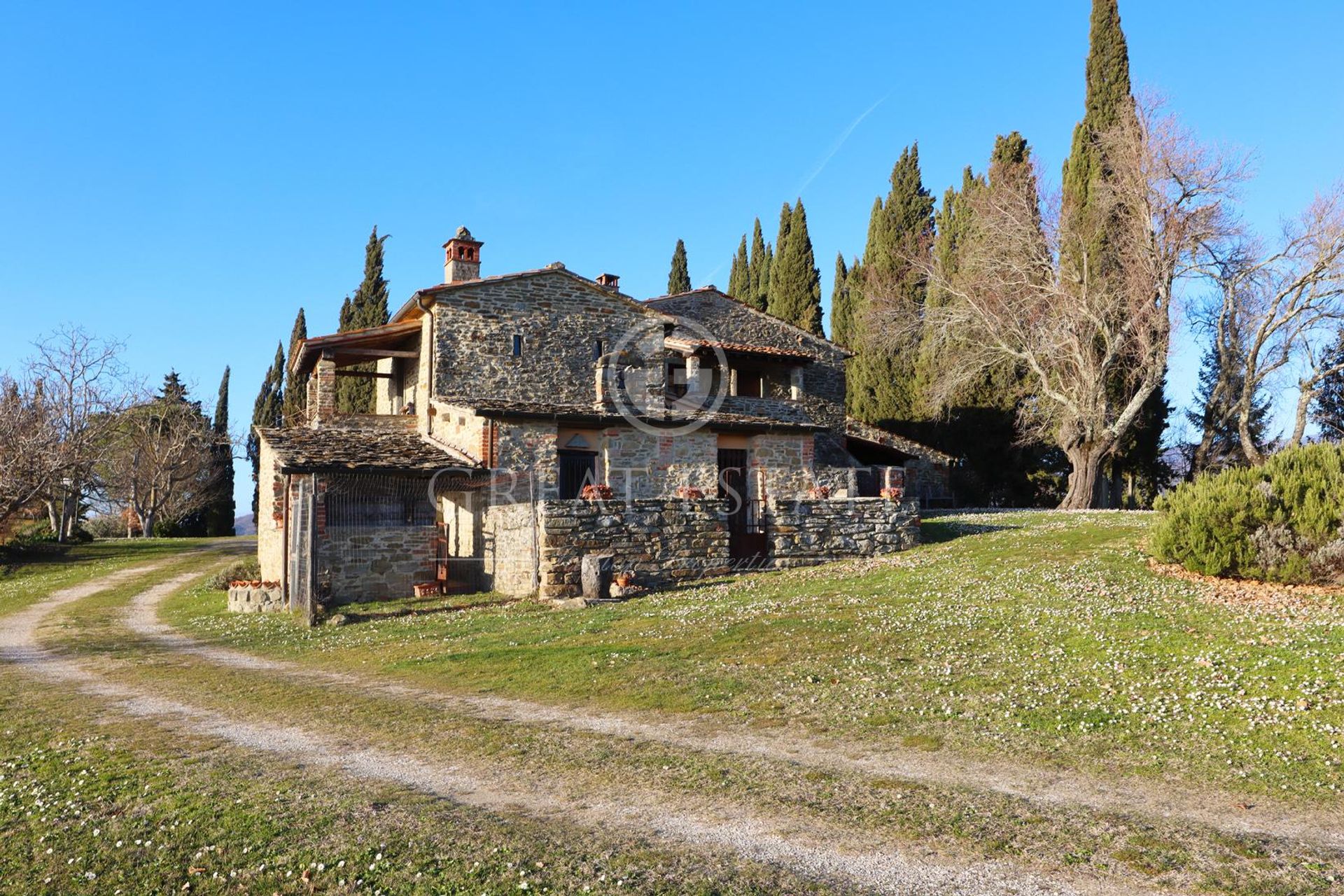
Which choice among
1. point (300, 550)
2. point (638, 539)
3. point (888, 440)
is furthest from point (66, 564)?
point (888, 440)

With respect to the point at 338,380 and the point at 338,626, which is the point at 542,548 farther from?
the point at 338,380

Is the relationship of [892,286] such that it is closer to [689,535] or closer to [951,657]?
[689,535]

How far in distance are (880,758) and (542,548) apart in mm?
11115

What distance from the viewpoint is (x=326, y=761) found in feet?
25.3

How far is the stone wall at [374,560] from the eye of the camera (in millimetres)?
19453

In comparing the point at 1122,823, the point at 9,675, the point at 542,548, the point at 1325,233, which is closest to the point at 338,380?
the point at 542,548

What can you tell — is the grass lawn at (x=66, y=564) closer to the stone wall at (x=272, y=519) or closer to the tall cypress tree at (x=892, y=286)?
the stone wall at (x=272, y=519)

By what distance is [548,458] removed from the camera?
74.2 feet

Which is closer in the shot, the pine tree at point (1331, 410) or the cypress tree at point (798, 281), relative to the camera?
the pine tree at point (1331, 410)

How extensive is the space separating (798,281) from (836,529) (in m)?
32.2

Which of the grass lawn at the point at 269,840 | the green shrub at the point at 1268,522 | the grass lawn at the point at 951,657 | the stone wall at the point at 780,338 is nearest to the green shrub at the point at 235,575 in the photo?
the grass lawn at the point at 951,657

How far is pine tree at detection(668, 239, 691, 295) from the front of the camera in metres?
57.4

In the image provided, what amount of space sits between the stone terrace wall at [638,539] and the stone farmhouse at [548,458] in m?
0.03

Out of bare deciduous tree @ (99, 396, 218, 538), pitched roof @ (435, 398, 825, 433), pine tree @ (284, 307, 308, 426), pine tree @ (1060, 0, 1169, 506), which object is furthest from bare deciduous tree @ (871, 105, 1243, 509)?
bare deciduous tree @ (99, 396, 218, 538)
